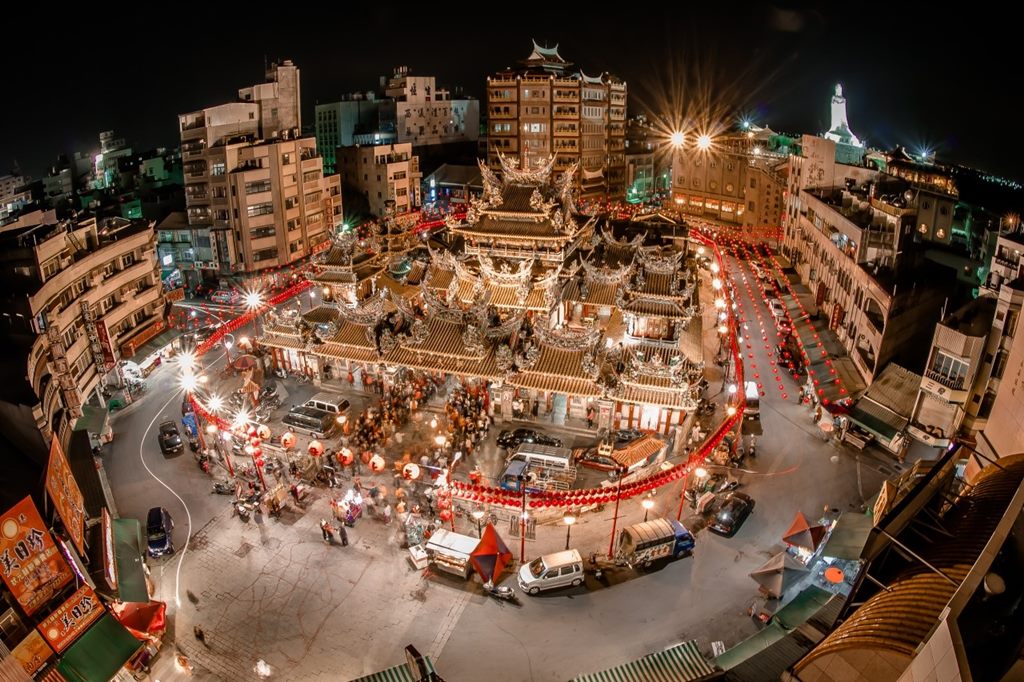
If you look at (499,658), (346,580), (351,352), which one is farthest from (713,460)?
(351,352)

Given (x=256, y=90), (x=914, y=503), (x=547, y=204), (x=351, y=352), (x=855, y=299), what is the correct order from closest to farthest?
(x=914, y=503)
(x=351, y=352)
(x=547, y=204)
(x=855, y=299)
(x=256, y=90)

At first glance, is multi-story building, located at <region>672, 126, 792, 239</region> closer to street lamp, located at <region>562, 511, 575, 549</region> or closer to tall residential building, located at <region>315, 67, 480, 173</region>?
tall residential building, located at <region>315, 67, 480, 173</region>

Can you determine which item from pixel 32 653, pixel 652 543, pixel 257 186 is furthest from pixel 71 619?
pixel 257 186

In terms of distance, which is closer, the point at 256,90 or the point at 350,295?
the point at 350,295

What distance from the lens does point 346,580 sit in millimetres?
24375

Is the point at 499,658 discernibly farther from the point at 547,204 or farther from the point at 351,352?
the point at 547,204

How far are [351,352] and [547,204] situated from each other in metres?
15.4

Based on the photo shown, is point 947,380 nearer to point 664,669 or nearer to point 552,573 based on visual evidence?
point 552,573

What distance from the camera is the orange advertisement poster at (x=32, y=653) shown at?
17.1 meters

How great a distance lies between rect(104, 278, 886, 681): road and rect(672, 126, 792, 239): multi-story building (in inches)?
1987

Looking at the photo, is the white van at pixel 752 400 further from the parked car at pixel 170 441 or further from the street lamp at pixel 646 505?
the parked car at pixel 170 441

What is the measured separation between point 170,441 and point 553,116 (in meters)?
69.8

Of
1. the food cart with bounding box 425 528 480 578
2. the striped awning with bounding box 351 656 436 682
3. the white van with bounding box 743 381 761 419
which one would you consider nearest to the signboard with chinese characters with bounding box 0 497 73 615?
the striped awning with bounding box 351 656 436 682

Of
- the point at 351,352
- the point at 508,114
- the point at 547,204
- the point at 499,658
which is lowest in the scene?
the point at 499,658
